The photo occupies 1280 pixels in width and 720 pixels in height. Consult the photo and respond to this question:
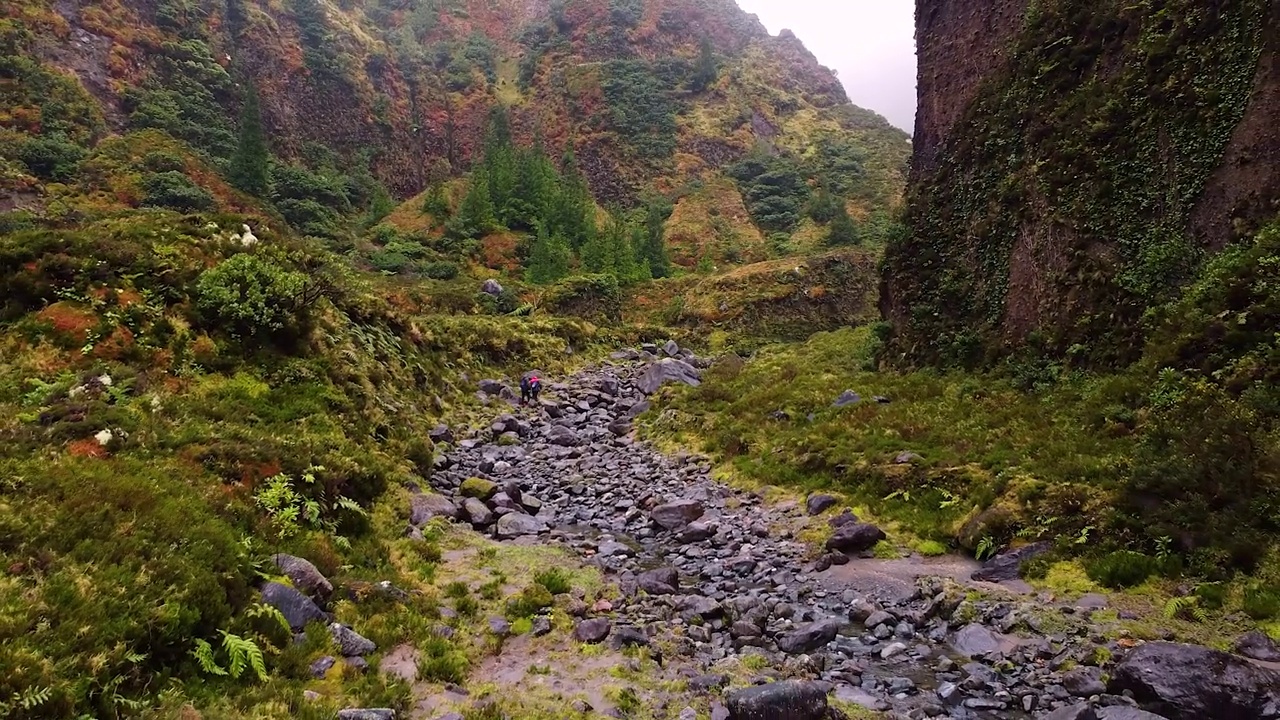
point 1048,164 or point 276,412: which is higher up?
point 1048,164

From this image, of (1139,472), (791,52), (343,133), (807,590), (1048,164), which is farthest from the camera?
(791,52)

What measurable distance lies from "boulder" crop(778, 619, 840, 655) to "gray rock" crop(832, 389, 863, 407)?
12100 millimetres

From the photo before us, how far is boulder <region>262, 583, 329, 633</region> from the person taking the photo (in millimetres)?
8086

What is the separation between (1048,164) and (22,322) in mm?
25963

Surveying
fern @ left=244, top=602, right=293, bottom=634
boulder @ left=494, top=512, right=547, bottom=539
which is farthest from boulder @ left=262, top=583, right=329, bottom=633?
boulder @ left=494, top=512, right=547, bottom=539

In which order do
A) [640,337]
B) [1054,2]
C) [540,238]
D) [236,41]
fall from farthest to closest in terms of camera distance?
[236,41] < [540,238] < [640,337] < [1054,2]

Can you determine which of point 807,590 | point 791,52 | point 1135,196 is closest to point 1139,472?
point 807,590

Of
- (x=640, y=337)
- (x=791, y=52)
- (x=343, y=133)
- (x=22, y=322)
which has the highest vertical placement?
(x=791, y=52)

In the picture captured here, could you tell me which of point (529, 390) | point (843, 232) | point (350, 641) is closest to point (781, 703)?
point (350, 641)

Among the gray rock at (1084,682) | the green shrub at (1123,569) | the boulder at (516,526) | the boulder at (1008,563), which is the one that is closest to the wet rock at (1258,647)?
the gray rock at (1084,682)

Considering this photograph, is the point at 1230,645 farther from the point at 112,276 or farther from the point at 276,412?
the point at 112,276

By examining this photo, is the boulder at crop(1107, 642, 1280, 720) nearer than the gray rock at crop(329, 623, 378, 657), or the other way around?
the boulder at crop(1107, 642, 1280, 720)

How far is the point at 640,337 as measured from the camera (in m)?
51.1

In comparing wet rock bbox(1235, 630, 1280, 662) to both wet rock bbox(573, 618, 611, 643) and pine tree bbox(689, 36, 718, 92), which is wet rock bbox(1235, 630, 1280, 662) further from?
pine tree bbox(689, 36, 718, 92)
